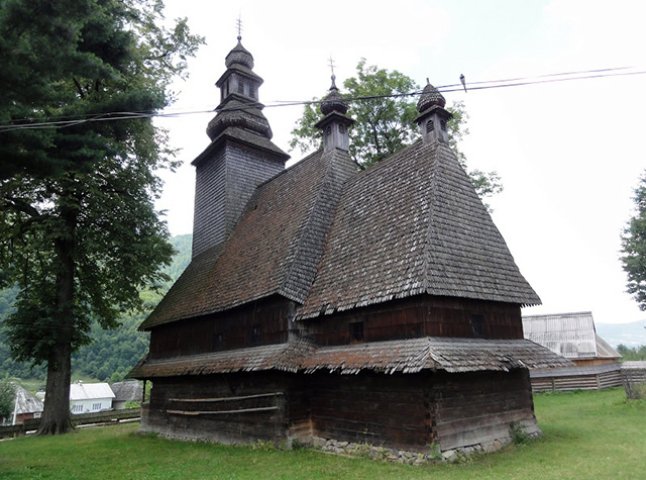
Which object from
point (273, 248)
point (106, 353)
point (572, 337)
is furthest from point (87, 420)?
point (106, 353)

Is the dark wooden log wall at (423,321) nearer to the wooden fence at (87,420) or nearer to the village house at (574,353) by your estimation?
the village house at (574,353)

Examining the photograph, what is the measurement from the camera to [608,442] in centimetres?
1103

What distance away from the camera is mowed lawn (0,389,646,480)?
8664 millimetres

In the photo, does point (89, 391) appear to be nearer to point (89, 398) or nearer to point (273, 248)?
point (89, 398)

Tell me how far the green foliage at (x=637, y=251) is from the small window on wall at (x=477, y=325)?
2190cm

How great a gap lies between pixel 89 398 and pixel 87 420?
141 ft

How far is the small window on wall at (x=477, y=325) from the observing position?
1138 cm

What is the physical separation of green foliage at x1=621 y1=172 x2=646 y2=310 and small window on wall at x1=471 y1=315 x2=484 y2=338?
21.9 m

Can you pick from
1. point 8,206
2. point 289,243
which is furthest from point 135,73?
point 289,243

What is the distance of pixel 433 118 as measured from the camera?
14039 mm

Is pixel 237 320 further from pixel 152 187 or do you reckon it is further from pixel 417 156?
pixel 152 187

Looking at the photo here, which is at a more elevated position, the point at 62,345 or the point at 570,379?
the point at 62,345

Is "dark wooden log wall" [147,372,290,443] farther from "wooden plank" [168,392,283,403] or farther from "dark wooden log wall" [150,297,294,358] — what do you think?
"dark wooden log wall" [150,297,294,358]

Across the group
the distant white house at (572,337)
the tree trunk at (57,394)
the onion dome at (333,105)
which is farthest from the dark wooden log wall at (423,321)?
the distant white house at (572,337)
